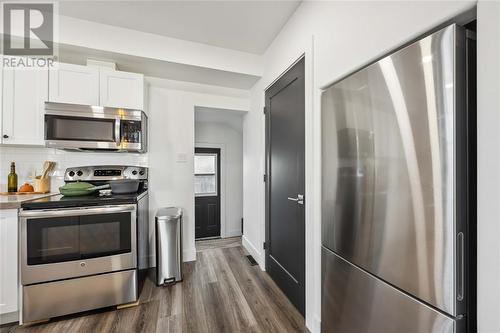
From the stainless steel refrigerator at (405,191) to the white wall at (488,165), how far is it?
0.18 ft

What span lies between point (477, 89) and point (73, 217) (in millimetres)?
2539

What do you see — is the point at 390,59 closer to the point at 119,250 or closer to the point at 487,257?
the point at 487,257

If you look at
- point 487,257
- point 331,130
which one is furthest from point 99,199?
point 487,257

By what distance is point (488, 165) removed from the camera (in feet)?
2.32

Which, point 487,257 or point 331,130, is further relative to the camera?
point 331,130

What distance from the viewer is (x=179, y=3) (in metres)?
1.85

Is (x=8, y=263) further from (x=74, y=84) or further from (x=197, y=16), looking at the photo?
(x=197, y=16)

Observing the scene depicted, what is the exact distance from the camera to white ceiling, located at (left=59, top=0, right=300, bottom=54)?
6.12 feet

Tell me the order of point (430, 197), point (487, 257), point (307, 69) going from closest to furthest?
1. point (487, 257)
2. point (430, 197)
3. point (307, 69)

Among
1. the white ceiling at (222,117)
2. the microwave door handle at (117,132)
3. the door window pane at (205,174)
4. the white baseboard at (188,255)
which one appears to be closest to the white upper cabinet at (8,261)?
the microwave door handle at (117,132)

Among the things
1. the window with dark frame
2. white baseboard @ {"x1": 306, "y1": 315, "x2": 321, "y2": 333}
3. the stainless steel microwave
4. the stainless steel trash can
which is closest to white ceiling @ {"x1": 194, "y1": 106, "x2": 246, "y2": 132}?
the window with dark frame

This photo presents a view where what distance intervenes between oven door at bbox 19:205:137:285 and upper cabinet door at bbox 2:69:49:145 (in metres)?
0.87

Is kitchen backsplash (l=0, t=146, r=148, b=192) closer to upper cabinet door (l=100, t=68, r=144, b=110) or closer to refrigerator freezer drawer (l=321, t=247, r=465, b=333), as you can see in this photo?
upper cabinet door (l=100, t=68, r=144, b=110)

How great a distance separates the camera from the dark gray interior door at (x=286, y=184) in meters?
1.88
